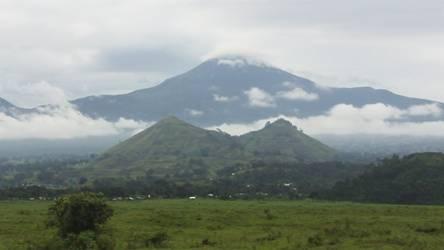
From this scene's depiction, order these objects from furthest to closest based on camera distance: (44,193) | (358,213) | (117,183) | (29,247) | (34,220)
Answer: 1. (117,183)
2. (44,193)
3. (358,213)
4. (34,220)
5. (29,247)

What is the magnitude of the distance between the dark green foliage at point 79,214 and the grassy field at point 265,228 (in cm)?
281

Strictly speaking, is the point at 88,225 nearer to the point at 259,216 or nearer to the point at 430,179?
the point at 259,216

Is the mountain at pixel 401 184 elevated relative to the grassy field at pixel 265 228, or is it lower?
elevated

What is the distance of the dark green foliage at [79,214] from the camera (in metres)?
59.4

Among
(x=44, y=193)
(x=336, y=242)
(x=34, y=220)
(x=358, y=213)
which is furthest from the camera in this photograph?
(x=44, y=193)

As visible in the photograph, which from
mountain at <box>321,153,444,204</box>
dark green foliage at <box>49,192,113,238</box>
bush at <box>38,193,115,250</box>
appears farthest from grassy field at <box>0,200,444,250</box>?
mountain at <box>321,153,444,204</box>

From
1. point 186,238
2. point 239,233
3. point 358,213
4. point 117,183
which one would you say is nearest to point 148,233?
point 186,238

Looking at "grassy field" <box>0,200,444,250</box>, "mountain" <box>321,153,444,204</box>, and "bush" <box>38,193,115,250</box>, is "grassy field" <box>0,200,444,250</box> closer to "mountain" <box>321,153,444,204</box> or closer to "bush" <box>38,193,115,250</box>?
"bush" <box>38,193,115,250</box>

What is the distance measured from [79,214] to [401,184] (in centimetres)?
9708

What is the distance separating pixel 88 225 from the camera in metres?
60.6

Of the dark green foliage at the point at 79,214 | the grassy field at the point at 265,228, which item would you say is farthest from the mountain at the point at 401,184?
the dark green foliage at the point at 79,214

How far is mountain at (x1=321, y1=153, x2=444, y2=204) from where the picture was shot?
133125mm

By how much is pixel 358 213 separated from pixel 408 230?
814 inches

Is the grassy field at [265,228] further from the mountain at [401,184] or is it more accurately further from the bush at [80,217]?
the mountain at [401,184]
